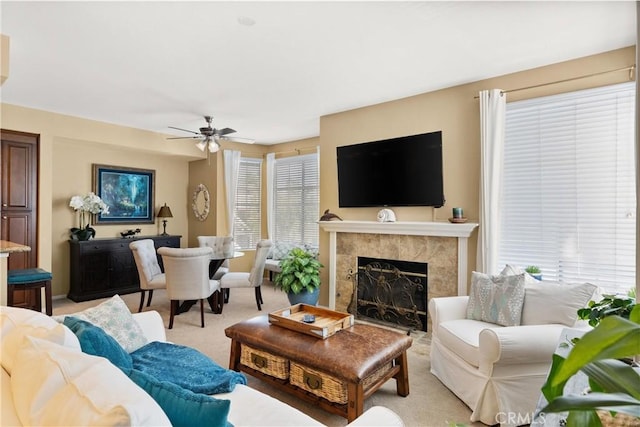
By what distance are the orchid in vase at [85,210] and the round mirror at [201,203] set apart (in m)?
1.50

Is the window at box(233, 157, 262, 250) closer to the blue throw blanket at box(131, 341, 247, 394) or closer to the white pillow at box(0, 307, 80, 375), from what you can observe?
the blue throw blanket at box(131, 341, 247, 394)

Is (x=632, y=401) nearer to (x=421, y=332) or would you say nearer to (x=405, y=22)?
(x=405, y=22)

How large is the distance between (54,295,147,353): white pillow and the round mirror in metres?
4.37

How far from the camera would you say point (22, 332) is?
1275 mm

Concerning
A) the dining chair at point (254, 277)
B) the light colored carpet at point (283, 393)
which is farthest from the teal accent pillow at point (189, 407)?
the dining chair at point (254, 277)

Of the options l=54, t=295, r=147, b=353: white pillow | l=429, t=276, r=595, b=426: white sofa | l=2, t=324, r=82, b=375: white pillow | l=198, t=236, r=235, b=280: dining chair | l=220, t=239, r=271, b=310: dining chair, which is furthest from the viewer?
l=198, t=236, r=235, b=280: dining chair


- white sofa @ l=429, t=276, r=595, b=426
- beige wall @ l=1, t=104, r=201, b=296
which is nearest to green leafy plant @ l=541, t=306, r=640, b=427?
white sofa @ l=429, t=276, r=595, b=426

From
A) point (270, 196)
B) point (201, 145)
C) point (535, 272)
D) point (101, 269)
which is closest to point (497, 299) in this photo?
point (535, 272)

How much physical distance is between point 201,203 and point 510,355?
222 inches

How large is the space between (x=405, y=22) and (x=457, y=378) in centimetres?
252

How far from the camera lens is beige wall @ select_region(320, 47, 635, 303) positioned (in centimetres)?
293

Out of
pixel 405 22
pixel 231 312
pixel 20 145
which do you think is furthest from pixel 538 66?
pixel 20 145

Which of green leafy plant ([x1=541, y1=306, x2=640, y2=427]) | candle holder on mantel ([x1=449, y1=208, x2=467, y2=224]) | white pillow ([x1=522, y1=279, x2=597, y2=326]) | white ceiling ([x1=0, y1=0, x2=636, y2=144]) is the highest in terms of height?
white ceiling ([x1=0, y1=0, x2=636, y2=144])

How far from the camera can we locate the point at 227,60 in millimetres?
2936
